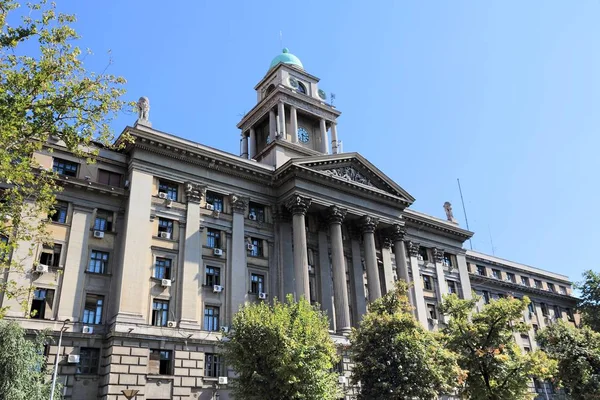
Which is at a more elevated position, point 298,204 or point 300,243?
point 298,204

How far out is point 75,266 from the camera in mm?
30984

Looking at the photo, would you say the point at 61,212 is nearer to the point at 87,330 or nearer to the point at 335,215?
the point at 87,330

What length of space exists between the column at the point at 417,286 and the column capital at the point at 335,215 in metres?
10.6

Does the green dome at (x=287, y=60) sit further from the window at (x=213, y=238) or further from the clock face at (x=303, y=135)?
the window at (x=213, y=238)

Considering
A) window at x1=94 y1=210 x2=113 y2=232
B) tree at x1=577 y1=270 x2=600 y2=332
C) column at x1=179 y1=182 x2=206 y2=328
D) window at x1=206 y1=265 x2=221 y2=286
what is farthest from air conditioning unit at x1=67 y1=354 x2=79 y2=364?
tree at x1=577 y1=270 x2=600 y2=332

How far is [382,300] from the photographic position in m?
30.3

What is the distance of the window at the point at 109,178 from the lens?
34.4 meters

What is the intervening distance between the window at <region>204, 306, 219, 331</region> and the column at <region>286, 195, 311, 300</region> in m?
5.72

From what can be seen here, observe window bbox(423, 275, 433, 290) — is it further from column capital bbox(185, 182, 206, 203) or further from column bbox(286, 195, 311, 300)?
column capital bbox(185, 182, 206, 203)

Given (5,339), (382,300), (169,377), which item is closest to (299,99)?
(382,300)

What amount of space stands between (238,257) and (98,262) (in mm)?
9159

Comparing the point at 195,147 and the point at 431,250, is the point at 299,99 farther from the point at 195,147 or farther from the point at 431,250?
the point at 431,250

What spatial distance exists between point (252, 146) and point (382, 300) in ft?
82.7

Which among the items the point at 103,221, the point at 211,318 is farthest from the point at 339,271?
the point at 103,221
